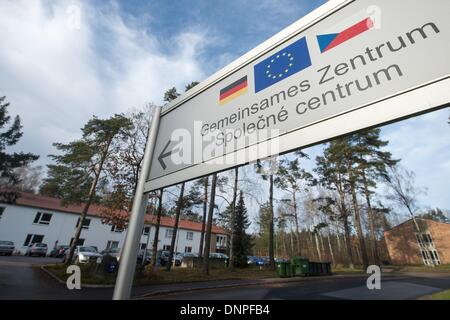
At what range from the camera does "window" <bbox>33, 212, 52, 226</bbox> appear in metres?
32.9

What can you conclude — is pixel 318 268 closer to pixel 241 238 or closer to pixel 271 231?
pixel 271 231

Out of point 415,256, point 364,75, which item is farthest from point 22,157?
point 415,256

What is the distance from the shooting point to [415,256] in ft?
133

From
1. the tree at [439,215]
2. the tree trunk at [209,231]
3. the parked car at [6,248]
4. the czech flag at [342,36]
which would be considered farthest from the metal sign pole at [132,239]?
the tree at [439,215]

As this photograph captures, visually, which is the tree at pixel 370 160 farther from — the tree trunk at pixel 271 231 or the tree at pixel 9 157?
the tree at pixel 9 157

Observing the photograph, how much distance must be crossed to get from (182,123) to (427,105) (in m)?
1.87

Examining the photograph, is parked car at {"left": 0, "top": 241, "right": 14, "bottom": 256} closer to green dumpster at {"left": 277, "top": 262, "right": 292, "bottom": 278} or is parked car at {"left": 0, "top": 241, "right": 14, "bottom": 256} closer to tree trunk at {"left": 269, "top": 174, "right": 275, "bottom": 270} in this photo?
tree trunk at {"left": 269, "top": 174, "right": 275, "bottom": 270}

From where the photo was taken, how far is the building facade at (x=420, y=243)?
1495 inches

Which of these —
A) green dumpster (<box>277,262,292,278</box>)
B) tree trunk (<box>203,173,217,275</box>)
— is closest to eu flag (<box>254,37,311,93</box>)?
tree trunk (<box>203,173,217,275</box>)

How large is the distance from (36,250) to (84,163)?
16810 millimetres

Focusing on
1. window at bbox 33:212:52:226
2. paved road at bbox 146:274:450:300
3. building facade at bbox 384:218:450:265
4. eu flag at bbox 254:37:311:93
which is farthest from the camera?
building facade at bbox 384:218:450:265

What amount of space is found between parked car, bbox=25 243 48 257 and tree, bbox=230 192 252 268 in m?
24.5

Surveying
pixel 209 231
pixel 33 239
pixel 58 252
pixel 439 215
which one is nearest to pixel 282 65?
pixel 209 231
